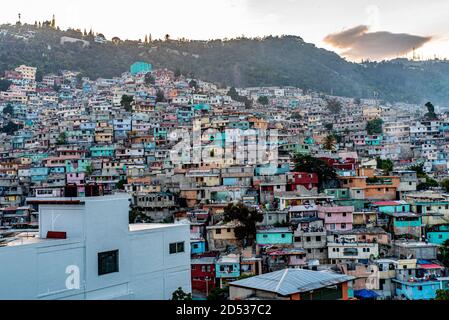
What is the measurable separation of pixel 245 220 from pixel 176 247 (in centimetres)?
604

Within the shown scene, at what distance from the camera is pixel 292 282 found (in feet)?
22.0

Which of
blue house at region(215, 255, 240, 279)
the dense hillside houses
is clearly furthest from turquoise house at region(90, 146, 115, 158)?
blue house at region(215, 255, 240, 279)

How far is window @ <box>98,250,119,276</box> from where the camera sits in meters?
7.66

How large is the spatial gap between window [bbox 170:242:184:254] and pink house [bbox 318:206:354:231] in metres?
7.32

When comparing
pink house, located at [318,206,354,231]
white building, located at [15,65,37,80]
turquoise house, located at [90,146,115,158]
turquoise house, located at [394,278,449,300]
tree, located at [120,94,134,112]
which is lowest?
turquoise house, located at [394,278,449,300]

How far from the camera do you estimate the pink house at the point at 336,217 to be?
15.8m

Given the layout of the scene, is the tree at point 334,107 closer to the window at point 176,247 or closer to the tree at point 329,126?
the tree at point 329,126

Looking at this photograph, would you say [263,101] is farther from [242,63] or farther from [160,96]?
[242,63]

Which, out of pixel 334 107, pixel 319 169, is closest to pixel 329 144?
pixel 319 169

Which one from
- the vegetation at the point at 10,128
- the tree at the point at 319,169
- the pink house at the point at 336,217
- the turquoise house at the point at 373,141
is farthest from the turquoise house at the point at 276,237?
the vegetation at the point at 10,128

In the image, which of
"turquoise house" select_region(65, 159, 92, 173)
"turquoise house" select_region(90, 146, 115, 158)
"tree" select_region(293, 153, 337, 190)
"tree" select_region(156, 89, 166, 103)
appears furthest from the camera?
"tree" select_region(156, 89, 166, 103)

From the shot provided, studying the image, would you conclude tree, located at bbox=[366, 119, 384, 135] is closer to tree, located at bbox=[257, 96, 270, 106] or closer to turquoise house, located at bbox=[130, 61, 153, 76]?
tree, located at bbox=[257, 96, 270, 106]

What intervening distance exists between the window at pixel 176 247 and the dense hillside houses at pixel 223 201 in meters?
0.02
